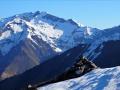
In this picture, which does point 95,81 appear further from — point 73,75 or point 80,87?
point 73,75

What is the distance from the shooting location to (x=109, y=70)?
103 ft

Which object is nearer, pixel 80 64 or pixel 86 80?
pixel 86 80

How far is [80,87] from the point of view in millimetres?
28406

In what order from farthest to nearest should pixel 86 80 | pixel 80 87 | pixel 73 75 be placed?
pixel 73 75, pixel 86 80, pixel 80 87

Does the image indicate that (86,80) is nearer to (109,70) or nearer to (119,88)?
(109,70)

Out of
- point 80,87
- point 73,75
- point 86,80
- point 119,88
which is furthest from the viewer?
point 73,75

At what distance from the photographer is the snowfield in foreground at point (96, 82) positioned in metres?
27.0

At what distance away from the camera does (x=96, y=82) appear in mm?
28359

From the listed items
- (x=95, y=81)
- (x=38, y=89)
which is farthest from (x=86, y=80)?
(x=38, y=89)

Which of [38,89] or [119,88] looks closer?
[119,88]

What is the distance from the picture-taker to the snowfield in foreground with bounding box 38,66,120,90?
27.0 m

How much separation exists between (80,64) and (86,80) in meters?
5.64

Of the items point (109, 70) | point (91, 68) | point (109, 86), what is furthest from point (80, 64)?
point (109, 86)

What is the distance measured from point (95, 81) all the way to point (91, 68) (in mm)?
6433
